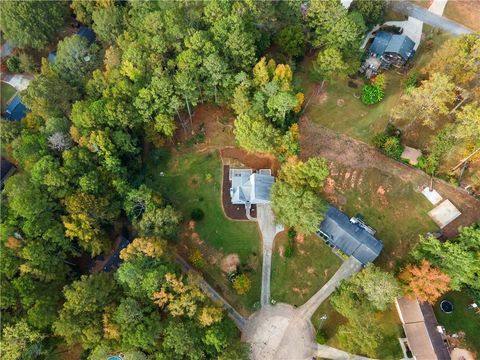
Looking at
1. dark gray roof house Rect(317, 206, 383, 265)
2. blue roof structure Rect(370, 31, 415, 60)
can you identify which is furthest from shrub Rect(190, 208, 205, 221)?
blue roof structure Rect(370, 31, 415, 60)

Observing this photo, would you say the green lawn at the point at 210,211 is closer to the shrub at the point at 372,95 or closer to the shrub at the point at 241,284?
the shrub at the point at 241,284

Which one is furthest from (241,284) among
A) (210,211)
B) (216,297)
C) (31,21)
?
(31,21)

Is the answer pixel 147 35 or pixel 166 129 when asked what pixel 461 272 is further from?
pixel 147 35

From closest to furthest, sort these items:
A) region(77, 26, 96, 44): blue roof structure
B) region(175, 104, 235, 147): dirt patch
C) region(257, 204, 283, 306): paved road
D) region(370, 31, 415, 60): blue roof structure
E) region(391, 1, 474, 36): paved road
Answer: region(257, 204, 283, 306): paved road, region(175, 104, 235, 147): dirt patch, region(370, 31, 415, 60): blue roof structure, region(391, 1, 474, 36): paved road, region(77, 26, 96, 44): blue roof structure

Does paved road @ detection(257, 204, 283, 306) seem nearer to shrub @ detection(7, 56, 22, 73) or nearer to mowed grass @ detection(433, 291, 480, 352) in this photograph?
mowed grass @ detection(433, 291, 480, 352)

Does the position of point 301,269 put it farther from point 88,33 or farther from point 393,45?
point 88,33

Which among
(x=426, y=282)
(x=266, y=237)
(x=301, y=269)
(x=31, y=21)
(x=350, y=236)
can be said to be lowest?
(x=301, y=269)
